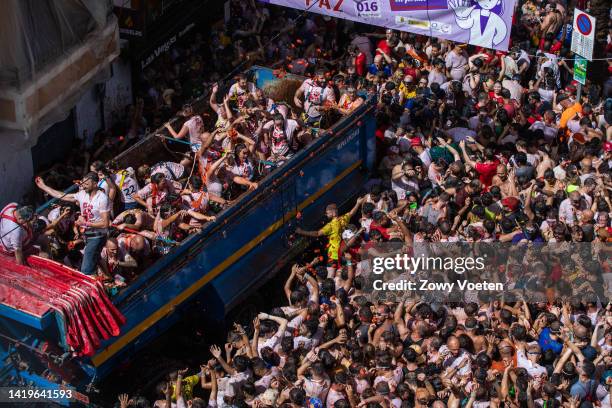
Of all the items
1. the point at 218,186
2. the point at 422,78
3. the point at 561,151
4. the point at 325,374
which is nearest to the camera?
the point at 325,374

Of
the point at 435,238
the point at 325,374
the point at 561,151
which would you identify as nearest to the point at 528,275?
the point at 435,238

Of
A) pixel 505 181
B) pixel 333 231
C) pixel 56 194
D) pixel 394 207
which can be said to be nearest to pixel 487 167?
pixel 505 181

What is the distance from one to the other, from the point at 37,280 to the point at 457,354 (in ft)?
15.0

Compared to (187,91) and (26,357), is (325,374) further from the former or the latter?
(187,91)

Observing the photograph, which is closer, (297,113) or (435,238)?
(435,238)

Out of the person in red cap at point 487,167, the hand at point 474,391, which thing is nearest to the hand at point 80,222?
the hand at point 474,391

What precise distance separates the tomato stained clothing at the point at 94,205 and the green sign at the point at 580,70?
7480 mm

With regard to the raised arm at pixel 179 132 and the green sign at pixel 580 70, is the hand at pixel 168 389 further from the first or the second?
the green sign at pixel 580 70

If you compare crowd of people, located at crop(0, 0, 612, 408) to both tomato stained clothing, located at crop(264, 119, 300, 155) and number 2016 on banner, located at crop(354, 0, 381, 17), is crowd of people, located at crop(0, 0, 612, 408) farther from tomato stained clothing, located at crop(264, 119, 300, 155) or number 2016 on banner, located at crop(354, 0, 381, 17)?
number 2016 on banner, located at crop(354, 0, 381, 17)

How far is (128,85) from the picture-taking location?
18766mm

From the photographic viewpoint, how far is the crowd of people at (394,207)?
1247 centimetres

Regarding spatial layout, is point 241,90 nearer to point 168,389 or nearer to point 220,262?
point 220,262

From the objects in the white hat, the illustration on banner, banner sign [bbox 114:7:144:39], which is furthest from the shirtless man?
banner sign [bbox 114:7:144:39]

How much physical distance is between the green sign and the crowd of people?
42 cm
